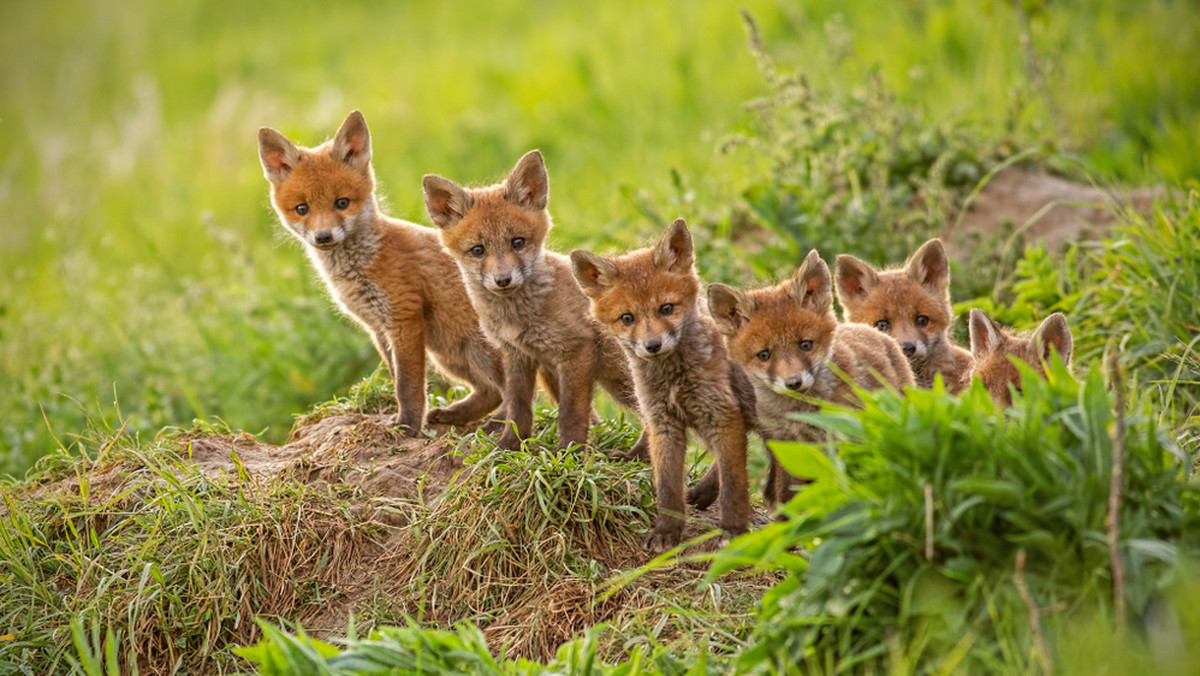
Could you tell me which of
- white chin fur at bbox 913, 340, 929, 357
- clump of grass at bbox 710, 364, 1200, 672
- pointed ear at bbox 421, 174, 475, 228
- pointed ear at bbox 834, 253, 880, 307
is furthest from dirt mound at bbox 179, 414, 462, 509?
white chin fur at bbox 913, 340, 929, 357

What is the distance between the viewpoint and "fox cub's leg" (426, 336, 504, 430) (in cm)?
526

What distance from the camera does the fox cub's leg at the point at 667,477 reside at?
13.7ft

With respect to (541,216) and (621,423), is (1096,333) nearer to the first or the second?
(621,423)

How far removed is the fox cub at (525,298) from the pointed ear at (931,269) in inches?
64.2

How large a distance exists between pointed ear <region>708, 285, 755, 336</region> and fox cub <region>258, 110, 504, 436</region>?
141 centimetres

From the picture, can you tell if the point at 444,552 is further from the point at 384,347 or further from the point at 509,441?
the point at 384,347

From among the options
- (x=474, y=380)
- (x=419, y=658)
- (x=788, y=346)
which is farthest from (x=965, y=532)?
(x=474, y=380)

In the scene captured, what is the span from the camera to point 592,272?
4.44 m

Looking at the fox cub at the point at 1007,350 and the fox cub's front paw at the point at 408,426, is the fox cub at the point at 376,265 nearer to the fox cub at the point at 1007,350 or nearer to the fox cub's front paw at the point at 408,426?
the fox cub's front paw at the point at 408,426

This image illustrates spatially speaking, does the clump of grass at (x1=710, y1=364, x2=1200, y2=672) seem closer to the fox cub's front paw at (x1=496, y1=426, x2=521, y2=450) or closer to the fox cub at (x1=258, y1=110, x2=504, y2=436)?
the fox cub's front paw at (x1=496, y1=426, x2=521, y2=450)

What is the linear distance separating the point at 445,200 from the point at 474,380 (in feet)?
3.34

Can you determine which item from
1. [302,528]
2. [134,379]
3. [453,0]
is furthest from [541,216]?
[453,0]

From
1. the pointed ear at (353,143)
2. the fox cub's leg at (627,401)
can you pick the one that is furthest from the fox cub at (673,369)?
the pointed ear at (353,143)

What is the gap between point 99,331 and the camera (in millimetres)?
8789
